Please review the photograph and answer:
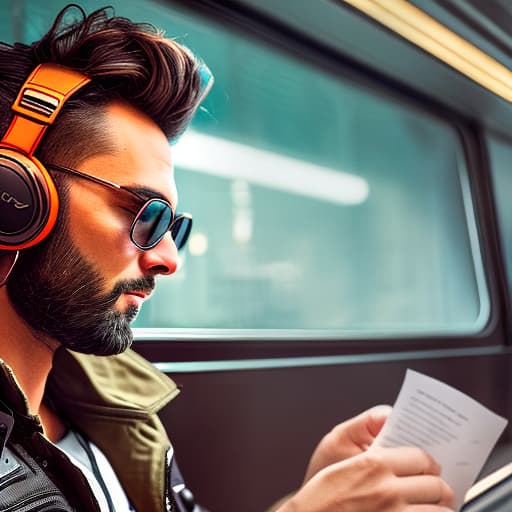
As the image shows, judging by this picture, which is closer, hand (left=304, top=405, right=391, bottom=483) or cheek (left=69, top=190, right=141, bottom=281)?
cheek (left=69, top=190, right=141, bottom=281)

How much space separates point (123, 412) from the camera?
3.59 ft

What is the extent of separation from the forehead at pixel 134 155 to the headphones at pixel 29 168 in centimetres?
8

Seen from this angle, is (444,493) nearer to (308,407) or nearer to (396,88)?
(308,407)

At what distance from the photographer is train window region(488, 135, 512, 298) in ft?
9.23

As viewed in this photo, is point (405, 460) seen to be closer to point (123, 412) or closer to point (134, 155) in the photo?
point (123, 412)

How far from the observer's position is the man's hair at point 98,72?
91 cm

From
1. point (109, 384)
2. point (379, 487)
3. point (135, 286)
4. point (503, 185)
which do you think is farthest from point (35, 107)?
point (503, 185)

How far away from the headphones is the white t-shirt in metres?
0.37

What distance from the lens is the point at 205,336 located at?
1353mm

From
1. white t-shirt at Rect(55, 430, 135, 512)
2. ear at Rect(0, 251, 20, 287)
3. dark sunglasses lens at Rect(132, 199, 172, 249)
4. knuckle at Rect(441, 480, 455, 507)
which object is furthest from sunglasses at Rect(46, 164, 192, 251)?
knuckle at Rect(441, 480, 455, 507)

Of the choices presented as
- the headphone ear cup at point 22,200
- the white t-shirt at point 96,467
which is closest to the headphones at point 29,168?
the headphone ear cup at point 22,200

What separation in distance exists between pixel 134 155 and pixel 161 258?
7.5 inches

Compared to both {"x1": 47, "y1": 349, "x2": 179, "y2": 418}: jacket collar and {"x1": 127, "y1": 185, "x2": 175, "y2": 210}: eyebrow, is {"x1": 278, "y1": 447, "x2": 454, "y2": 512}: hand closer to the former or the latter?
{"x1": 47, "y1": 349, "x2": 179, "y2": 418}: jacket collar

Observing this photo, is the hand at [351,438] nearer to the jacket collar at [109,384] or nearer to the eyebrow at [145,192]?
the jacket collar at [109,384]
